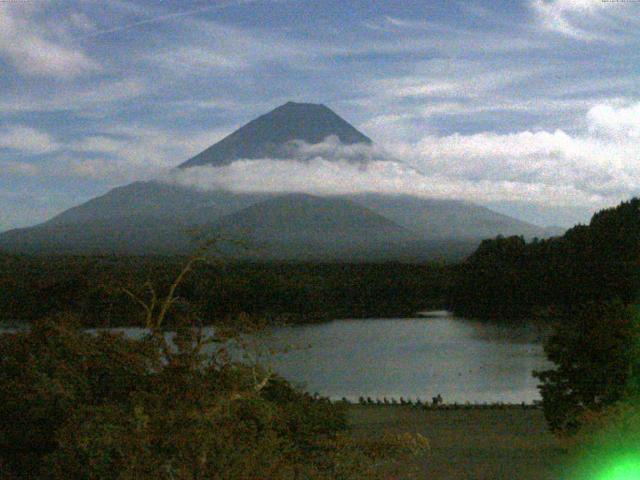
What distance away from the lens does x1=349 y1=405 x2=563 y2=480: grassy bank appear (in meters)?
9.91

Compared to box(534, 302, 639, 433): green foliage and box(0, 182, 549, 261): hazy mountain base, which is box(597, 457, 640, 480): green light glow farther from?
box(0, 182, 549, 261): hazy mountain base

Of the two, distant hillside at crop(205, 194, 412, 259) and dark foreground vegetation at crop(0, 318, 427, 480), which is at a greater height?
distant hillside at crop(205, 194, 412, 259)

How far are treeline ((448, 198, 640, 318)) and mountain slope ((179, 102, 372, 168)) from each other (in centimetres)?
8017

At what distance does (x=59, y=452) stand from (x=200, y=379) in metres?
1.06

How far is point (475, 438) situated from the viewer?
12.1m

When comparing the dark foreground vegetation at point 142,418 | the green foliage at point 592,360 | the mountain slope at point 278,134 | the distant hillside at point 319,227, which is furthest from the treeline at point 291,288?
the mountain slope at point 278,134

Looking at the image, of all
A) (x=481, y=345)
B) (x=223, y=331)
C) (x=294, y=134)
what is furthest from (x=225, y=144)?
(x=223, y=331)

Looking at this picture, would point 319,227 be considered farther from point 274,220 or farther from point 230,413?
point 230,413

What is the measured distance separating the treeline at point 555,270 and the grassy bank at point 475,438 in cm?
2478

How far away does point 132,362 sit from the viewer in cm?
612

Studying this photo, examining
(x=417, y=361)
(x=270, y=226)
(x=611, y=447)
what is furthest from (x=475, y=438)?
(x=270, y=226)

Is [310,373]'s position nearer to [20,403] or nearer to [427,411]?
[427,411]

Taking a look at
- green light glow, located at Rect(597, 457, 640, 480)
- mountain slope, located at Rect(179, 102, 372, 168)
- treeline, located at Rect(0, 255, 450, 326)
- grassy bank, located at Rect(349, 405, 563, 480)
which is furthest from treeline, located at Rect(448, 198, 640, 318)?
mountain slope, located at Rect(179, 102, 372, 168)

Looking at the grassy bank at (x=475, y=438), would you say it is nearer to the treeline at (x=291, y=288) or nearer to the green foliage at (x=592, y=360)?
the green foliage at (x=592, y=360)
